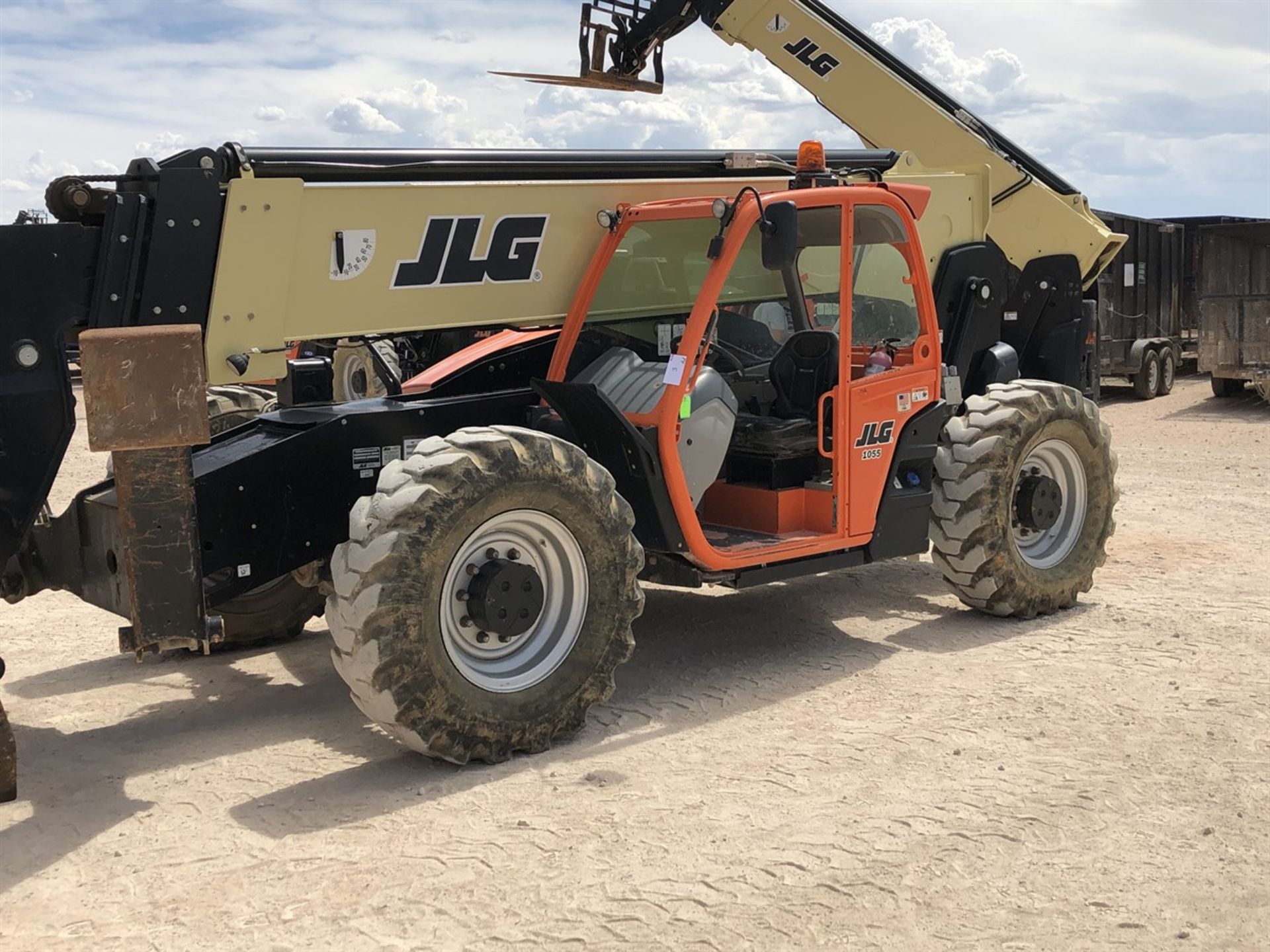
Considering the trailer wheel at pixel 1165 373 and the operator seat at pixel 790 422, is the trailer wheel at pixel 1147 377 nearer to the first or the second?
the trailer wheel at pixel 1165 373

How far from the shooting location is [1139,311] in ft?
71.0

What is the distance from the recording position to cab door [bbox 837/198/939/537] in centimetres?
662

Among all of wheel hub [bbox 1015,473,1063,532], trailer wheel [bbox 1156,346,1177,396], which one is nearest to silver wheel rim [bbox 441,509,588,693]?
wheel hub [bbox 1015,473,1063,532]

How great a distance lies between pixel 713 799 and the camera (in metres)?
4.93

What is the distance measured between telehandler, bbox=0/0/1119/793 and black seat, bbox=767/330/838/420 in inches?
0.6

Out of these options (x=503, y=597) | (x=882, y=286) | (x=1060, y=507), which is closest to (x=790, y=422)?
(x=882, y=286)

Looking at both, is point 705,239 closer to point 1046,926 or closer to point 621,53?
point 621,53

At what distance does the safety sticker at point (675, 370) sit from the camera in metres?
5.99

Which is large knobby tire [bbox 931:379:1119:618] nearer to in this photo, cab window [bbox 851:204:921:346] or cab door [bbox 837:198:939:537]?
cab door [bbox 837:198:939:537]

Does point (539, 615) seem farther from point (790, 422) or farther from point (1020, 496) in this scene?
point (1020, 496)

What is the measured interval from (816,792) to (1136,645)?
107 inches

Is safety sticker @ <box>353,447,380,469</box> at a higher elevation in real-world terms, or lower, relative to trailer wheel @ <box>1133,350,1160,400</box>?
higher

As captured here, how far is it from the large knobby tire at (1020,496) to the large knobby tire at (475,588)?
7.24 ft

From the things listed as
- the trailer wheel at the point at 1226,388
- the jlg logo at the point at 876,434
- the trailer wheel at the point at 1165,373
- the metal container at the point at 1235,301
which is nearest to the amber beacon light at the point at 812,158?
the jlg logo at the point at 876,434
